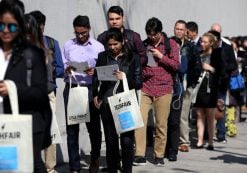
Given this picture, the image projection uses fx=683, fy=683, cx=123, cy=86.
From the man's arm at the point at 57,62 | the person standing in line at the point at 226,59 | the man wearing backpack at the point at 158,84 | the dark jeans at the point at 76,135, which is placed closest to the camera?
the man's arm at the point at 57,62

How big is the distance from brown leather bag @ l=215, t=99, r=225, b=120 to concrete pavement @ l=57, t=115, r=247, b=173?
18.0 inches

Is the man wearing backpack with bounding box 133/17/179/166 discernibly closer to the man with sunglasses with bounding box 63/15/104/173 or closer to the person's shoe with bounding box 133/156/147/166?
the person's shoe with bounding box 133/156/147/166

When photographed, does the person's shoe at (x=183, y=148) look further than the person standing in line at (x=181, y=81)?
Yes

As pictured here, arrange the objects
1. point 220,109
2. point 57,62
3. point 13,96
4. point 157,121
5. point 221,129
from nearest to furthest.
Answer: point 13,96 → point 57,62 → point 157,121 → point 220,109 → point 221,129

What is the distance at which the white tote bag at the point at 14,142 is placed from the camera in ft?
13.8

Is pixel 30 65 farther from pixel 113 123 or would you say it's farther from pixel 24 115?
pixel 113 123

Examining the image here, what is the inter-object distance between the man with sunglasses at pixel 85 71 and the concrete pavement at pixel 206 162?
51cm

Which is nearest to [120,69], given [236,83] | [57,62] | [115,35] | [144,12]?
[115,35]

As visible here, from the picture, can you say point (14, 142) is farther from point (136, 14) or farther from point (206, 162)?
point (136, 14)

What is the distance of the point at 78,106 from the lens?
24.8 ft

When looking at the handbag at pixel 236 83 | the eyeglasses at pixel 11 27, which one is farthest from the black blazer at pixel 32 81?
the handbag at pixel 236 83

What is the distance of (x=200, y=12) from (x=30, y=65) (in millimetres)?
11919

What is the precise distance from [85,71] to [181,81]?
2.32m

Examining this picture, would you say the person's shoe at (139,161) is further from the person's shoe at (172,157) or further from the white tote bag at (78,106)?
the white tote bag at (78,106)
